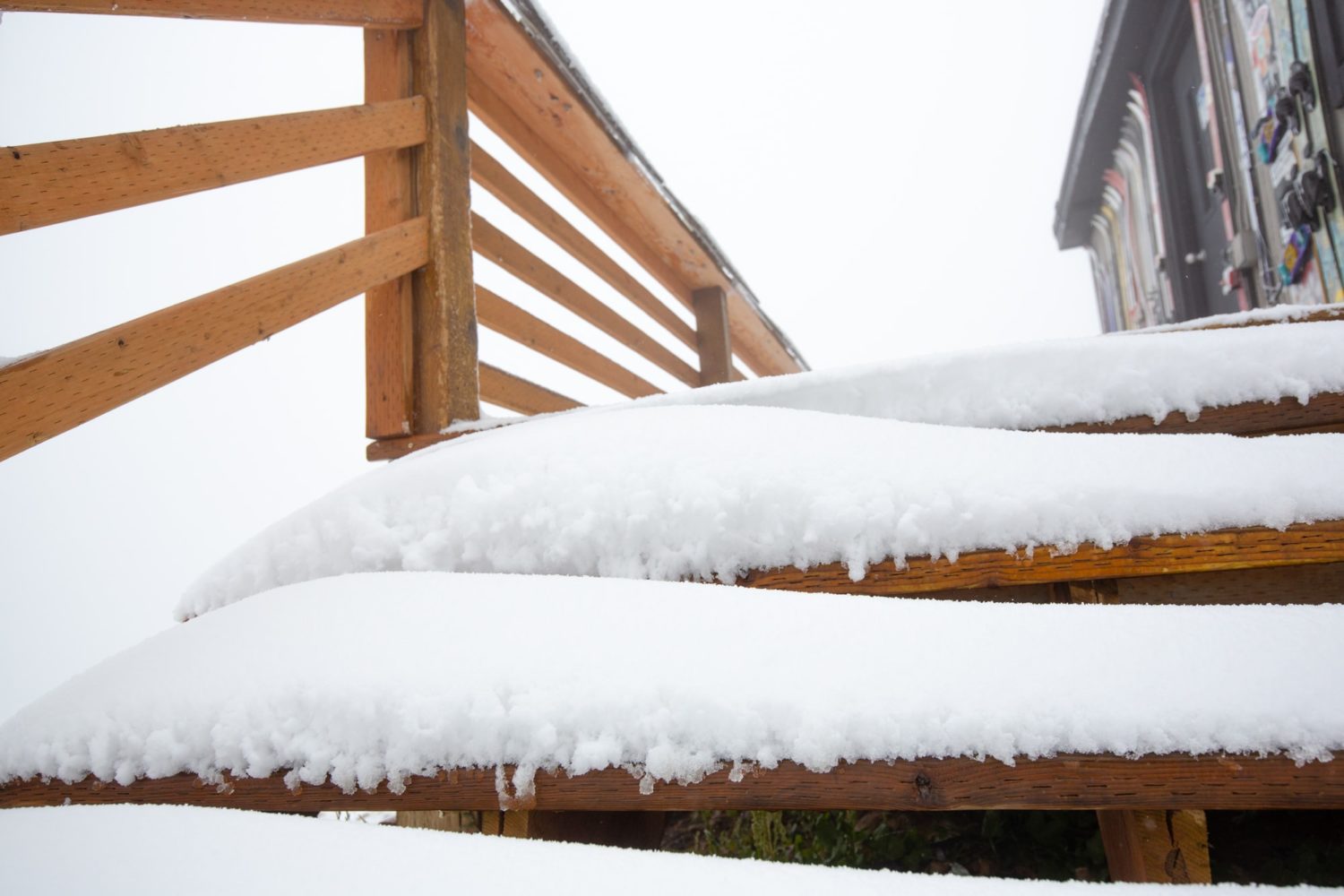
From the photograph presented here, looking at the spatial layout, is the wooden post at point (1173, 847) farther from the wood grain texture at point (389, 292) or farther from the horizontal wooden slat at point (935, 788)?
the wood grain texture at point (389, 292)

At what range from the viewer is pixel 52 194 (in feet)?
2.94

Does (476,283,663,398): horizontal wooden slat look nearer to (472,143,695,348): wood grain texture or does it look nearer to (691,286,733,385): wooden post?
(472,143,695,348): wood grain texture

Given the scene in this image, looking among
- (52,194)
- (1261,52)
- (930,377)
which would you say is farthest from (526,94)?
(1261,52)

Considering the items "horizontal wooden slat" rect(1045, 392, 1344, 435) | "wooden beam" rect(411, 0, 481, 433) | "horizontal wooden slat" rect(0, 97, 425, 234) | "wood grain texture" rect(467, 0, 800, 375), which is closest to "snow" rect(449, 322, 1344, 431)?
"horizontal wooden slat" rect(1045, 392, 1344, 435)

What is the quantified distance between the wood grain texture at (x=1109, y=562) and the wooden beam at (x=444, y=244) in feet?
3.61

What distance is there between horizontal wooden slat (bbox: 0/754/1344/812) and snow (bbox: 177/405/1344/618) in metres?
0.25

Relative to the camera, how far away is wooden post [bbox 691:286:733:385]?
3.76 metres

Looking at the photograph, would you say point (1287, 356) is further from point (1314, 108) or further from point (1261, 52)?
point (1261, 52)

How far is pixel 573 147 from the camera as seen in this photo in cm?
249

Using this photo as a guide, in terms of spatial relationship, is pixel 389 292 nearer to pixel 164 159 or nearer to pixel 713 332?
pixel 164 159

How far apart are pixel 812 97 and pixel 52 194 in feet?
548

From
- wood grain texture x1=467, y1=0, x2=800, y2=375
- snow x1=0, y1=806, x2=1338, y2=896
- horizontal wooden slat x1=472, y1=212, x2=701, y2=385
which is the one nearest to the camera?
snow x1=0, y1=806, x2=1338, y2=896

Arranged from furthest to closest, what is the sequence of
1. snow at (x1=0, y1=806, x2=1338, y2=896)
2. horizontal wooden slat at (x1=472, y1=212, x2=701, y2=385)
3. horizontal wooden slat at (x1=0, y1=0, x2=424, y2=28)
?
horizontal wooden slat at (x1=472, y1=212, x2=701, y2=385), horizontal wooden slat at (x1=0, y1=0, x2=424, y2=28), snow at (x1=0, y1=806, x2=1338, y2=896)

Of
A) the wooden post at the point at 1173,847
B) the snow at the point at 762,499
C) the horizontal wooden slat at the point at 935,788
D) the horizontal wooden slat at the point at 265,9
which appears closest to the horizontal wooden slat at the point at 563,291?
the horizontal wooden slat at the point at 265,9
